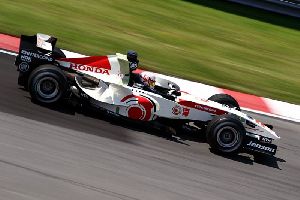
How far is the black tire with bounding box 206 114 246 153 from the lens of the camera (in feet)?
28.9

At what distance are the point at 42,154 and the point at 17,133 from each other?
0.68 meters

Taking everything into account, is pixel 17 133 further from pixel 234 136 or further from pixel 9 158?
pixel 234 136

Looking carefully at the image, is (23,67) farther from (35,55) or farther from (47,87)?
(47,87)

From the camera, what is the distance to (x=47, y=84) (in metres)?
8.78

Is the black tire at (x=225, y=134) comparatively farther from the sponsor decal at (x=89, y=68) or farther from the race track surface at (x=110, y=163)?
the sponsor decal at (x=89, y=68)

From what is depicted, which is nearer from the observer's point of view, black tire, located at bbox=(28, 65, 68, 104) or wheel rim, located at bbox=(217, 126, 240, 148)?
black tire, located at bbox=(28, 65, 68, 104)

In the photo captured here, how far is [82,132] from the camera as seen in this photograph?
8414mm

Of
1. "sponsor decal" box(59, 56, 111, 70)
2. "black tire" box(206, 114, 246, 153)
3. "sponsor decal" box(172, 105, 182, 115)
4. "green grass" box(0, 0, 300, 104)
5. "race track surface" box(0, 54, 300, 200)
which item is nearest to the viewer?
"race track surface" box(0, 54, 300, 200)

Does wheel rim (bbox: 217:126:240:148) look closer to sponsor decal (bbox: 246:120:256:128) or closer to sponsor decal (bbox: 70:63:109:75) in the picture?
sponsor decal (bbox: 246:120:256:128)

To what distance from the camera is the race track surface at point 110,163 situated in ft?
22.3

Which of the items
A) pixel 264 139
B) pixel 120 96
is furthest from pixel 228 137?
pixel 120 96

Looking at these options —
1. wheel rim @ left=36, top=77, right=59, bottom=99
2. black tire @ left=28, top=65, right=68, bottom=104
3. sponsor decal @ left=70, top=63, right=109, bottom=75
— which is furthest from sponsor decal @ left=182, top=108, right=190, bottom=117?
wheel rim @ left=36, top=77, right=59, bottom=99

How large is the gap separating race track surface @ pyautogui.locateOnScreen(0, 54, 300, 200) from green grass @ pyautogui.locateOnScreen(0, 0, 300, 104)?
380 cm

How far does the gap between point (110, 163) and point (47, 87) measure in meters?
1.91
